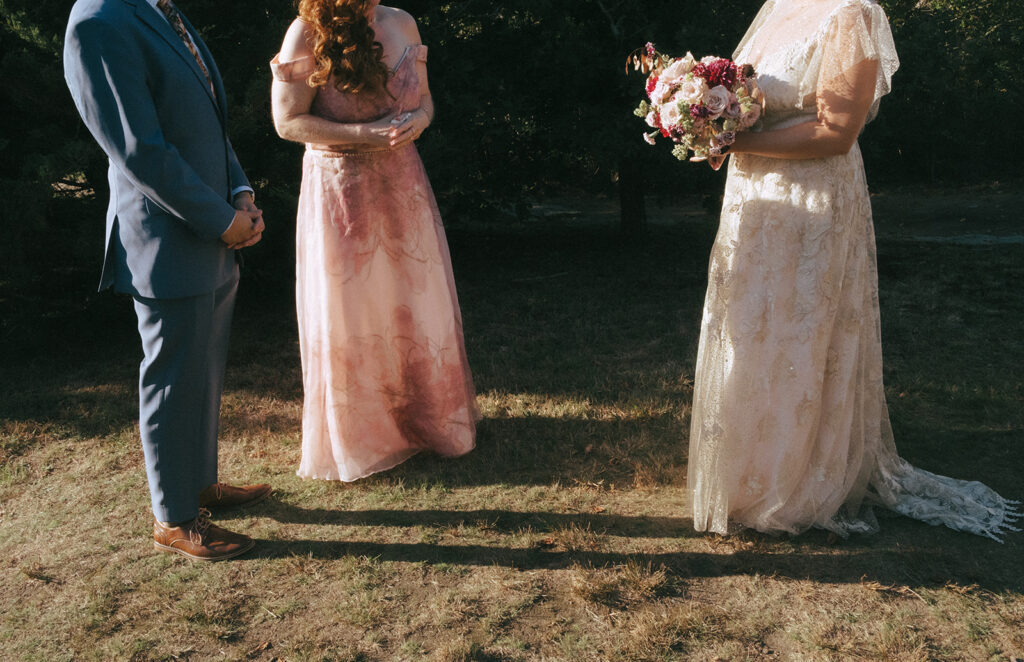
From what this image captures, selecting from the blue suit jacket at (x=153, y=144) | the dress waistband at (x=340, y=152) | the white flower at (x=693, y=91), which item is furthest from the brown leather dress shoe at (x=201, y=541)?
the white flower at (x=693, y=91)

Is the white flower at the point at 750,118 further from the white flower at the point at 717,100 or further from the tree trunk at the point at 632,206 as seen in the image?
the tree trunk at the point at 632,206

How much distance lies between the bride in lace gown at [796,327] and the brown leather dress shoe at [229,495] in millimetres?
2039

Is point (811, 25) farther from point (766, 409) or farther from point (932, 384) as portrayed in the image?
point (932, 384)

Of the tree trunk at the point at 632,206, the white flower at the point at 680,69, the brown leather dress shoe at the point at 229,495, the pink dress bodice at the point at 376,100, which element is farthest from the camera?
the tree trunk at the point at 632,206

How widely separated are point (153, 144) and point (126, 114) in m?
0.13

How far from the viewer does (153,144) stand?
291 centimetres

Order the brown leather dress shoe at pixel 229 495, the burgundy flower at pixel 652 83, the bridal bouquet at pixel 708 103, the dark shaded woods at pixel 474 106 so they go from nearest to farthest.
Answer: the bridal bouquet at pixel 708 103
the burgundy flower at pixel 652 83
the brown leather dress shoe at pixel 229 495
the dark shaded woods at pixel 474 106

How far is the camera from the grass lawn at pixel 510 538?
2.87m

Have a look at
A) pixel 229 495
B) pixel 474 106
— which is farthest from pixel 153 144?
pixel 474 106

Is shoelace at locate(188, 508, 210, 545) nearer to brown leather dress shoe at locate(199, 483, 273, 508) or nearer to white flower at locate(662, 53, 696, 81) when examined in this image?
brown leather dress shoe at locate(199, 483, 273, 508)

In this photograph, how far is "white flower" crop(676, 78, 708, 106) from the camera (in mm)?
3059

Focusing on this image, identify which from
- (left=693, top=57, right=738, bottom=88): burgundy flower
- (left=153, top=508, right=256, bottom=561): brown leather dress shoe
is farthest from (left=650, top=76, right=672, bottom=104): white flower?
(left=153, top=508, right=256, bottom=561): brown leather dress shoe

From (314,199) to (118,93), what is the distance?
111 centimetres

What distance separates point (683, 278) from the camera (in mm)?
8234
